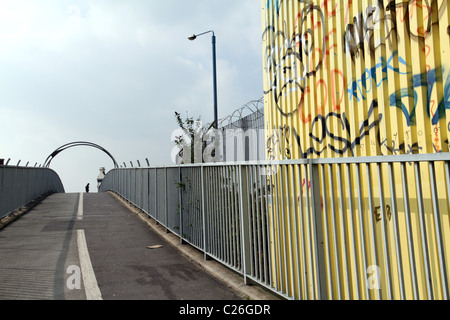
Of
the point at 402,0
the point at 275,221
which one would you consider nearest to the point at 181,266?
the point at 275,221

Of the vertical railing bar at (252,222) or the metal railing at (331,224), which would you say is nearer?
the metal railing at (331,224)

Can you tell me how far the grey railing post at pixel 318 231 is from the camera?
116 inches

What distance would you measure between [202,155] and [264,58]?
547cm

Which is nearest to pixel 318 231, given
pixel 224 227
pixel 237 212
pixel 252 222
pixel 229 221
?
pixel 252 222

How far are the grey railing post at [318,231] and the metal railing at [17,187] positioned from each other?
33.6 ft

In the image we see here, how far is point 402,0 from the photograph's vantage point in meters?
2.71

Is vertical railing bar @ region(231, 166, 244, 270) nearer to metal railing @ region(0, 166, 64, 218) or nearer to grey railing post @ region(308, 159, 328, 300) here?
grey railing post @ region(308, 159, 328, 300)

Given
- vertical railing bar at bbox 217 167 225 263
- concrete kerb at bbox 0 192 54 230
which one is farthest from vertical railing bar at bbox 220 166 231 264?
concrete kerb at bbox 0 192 54 230

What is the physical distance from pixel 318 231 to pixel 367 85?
4.91 ft

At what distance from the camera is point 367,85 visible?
9.95ft

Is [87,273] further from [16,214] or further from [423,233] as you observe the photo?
[16,214]

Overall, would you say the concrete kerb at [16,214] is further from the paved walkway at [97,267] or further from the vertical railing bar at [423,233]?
the vertical railing bar at [423,233]

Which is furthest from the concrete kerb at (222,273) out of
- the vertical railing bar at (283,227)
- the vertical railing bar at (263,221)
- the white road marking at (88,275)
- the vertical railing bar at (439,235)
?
the vertical railing bar at (439,235)

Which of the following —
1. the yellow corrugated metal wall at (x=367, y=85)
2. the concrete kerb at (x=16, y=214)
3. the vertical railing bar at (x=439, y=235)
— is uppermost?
the yellow corrugated metal wall at (x=367, y=85)
